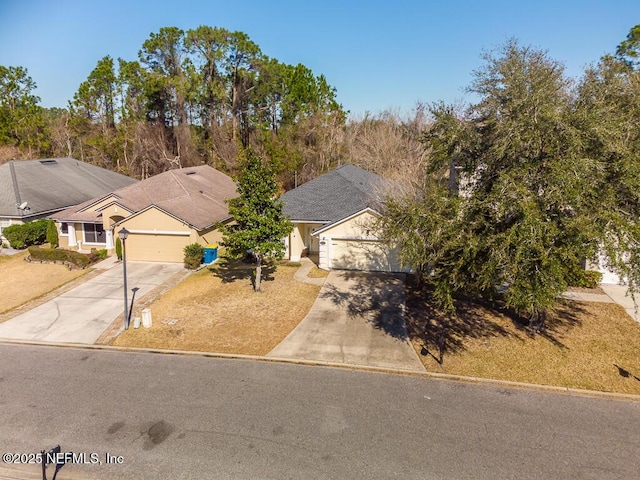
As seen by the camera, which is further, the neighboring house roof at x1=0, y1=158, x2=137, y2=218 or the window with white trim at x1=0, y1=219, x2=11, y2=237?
the neighboring house roof at x1=0, y1=158, x2=137, y2=218

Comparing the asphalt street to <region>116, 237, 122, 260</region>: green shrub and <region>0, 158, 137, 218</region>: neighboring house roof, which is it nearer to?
<region>116, 237, 122, 260</region>: green shrub

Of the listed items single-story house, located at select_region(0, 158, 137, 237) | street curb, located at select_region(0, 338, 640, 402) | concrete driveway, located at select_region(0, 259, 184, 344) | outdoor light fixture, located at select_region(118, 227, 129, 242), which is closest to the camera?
street curb, located at select_region(0, 338, 640, 402)

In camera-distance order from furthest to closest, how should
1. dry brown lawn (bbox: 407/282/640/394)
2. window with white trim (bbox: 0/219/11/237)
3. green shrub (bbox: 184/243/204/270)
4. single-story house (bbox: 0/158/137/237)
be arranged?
single-story house (bbox: 0/158/137/237) < window with white trim (bbox: 0/219/11/237) < green shrub (bbox: 184/243/204/270) < dry brown lawn (bbox: 407/282/640/394)

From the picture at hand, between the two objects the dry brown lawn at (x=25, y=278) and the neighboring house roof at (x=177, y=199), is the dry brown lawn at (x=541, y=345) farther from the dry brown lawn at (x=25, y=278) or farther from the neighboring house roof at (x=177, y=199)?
the dry brown lawn at (x=25, y=278)

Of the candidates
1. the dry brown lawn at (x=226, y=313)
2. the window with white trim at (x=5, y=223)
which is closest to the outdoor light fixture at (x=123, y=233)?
the dry brown lawn at (x=226, y=313)

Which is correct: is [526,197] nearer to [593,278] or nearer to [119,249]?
[593,278]

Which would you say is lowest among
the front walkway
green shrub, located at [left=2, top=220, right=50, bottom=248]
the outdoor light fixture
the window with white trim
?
the front walkway

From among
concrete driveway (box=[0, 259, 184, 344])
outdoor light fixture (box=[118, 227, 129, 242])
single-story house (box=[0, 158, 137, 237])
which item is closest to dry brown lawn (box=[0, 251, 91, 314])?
concrete driveway (box=[0, 259, 184, 344])
